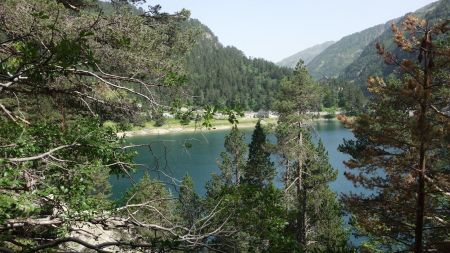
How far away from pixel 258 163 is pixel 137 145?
24407 millimetres

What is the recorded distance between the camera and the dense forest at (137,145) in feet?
13.2

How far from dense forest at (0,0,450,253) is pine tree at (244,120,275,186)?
396 inches

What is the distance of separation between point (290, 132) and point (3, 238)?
23.6 meters

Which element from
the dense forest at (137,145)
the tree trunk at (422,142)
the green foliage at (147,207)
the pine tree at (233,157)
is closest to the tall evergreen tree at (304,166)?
the dense forest at (137,145)

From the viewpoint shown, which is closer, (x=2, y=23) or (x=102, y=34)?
(x=2, y=23)

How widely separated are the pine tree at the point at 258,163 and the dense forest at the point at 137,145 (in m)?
10.1

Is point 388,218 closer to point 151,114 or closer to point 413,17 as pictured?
point 413,17

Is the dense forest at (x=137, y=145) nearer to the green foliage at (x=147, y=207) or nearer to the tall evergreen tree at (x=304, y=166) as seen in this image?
the green foliage at (x=147, y=207)

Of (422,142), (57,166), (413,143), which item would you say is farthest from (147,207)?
(413,143)

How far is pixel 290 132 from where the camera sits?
2608cm

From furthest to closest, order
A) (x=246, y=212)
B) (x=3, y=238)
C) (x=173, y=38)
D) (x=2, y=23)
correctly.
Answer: (x=173, y=38) → (x=2, y=23) → (x=246, y=212) → (x=3, y=238)

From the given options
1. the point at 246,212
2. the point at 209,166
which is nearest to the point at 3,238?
the point at 246,212

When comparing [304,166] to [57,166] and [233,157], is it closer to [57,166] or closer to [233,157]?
[233,157]

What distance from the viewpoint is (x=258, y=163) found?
2978cm
